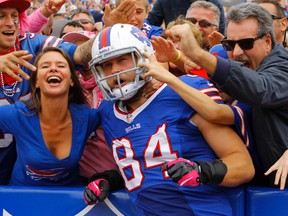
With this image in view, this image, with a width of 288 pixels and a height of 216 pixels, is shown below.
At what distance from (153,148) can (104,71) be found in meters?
0.54

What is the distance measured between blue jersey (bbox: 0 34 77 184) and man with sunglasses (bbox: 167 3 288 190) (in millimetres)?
1178

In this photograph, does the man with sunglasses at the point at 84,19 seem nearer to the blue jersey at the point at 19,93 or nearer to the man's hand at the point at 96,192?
the blue jersey at the point at 19,93

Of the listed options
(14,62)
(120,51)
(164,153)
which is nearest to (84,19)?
(14,62)

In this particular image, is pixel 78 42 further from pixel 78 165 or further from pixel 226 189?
pixel 226 189

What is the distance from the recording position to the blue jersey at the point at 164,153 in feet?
8.51

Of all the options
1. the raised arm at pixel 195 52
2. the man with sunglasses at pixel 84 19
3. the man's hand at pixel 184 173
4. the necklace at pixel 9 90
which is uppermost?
the raised arm at pixel 195 52

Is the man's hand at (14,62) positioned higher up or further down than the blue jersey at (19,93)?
higher up

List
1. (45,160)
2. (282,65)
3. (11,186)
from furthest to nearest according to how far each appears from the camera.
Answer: (11,186)
(45,160)
(282,65)

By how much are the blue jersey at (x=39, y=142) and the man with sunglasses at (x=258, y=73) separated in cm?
85

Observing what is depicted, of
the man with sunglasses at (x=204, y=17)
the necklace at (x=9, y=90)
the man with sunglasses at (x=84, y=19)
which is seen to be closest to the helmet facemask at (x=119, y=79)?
the necklace at (x=9, y=90)

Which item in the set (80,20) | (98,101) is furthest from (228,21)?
(80,20)

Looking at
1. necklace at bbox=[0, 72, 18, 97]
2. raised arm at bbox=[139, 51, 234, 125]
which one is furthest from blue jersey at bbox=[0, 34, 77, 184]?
raised arm at bbox=[139, 51, 234, 125]

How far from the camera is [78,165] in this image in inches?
125

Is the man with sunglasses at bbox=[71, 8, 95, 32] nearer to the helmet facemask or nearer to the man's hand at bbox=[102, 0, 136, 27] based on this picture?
the man's hand at bbox=[102, 0, 136, 27]
